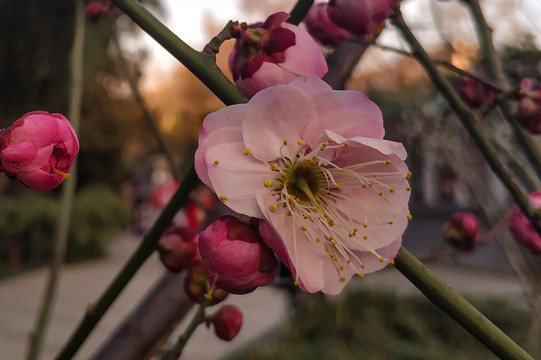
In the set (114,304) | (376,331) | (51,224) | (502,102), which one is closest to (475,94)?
(502,102)

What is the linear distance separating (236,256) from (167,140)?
16.8 ft

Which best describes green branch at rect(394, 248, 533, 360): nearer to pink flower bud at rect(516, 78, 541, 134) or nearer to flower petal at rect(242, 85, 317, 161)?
flower petal at rect(242, 85, 317, 161)

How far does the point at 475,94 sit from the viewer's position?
54 centimetres

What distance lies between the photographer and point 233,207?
0.84 ft

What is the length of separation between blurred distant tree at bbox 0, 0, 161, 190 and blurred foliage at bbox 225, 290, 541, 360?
1613 millimetres

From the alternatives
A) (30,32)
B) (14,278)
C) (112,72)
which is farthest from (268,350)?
(112,72)

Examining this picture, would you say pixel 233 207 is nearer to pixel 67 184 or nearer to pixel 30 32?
pixel 67 184

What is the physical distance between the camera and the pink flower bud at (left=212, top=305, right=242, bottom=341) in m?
0.41

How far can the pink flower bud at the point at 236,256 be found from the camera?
266 millimetres

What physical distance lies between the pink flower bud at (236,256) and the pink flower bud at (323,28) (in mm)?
274

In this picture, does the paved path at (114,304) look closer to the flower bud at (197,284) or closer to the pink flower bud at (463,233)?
the pink flower bud at (463,233)

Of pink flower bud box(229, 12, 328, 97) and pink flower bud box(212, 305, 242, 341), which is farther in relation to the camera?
pink flower bud box(212, 305, 242, 341)

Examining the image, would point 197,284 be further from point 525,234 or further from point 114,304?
point 114,304

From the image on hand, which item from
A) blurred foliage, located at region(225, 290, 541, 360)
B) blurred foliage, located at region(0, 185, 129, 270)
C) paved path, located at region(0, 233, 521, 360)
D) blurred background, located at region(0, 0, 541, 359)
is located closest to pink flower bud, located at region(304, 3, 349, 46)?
blurred background, located at region(0, 0, 541, 359)
